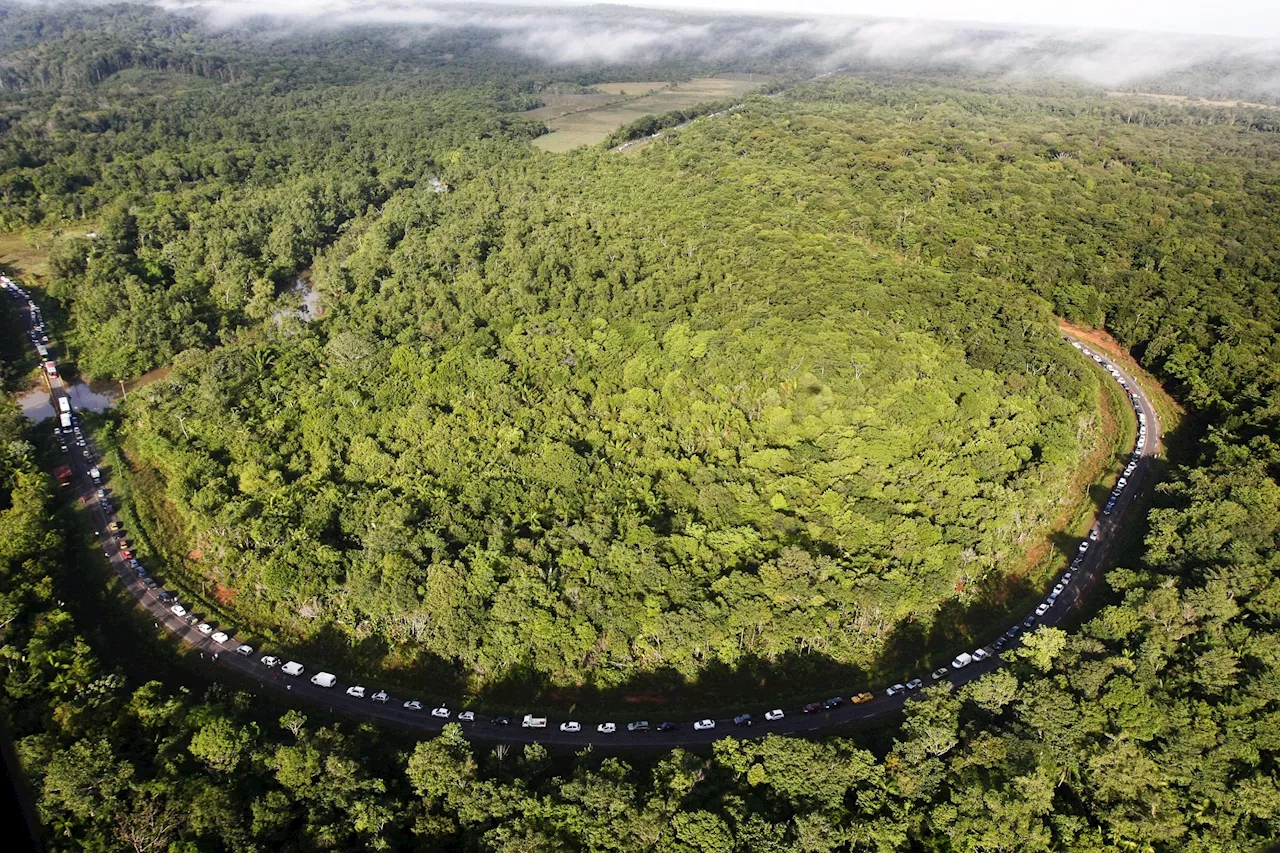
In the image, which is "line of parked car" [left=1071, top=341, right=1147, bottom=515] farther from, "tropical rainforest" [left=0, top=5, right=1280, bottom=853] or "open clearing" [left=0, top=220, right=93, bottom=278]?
"open clearing" [left=0, top=220, right=93, bottom=278]

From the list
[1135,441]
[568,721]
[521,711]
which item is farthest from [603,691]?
[1135,441]

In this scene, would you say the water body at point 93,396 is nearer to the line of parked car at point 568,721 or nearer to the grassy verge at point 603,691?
the line of parked car at point 568,721

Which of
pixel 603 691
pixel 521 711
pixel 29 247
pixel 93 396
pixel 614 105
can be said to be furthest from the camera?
pixel 614 105

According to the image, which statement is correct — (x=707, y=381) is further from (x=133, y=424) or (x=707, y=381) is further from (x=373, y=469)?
(x=133, y=424)

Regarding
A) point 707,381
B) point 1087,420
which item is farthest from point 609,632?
point 1087,420

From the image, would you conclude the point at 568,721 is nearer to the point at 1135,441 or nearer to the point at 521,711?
the point at 521,711

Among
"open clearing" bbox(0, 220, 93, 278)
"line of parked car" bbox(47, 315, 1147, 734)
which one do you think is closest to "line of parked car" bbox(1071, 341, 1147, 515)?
"line of parked car" bbox(47, 315, 1147, 734)

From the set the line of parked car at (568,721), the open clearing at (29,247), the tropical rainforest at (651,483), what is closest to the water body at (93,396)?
the tropical rainforest at (651,483)
